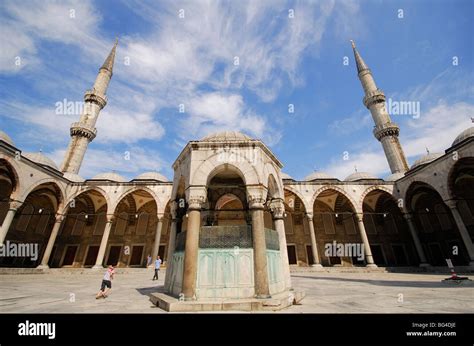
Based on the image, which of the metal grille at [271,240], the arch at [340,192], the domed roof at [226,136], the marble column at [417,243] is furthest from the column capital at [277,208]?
the marble column at [417,243]

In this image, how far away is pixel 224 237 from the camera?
4992 millimetres

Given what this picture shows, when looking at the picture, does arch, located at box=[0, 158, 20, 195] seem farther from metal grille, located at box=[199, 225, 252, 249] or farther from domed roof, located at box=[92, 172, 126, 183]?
metal grille, located at box=[199, 225, 252, 249]

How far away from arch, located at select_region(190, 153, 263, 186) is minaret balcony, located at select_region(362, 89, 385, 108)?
26.4 meters

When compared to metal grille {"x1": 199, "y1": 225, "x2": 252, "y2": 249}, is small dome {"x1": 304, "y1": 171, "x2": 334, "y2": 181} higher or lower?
higher

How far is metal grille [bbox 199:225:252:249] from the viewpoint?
16.2ft

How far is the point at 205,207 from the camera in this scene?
24.8ft

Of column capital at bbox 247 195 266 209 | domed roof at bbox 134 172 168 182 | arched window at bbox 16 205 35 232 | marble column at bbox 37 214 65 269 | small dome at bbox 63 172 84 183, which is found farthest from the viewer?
domed roof at bbox 134 172 168 182

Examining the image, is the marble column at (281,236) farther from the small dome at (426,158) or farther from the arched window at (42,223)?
the arched window at (42,223)

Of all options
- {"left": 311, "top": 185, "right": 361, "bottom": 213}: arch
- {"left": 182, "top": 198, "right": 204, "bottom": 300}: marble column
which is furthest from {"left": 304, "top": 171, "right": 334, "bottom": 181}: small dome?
{"left": 182, "top": 198, "right": 204, "bottom": 300}: marble column

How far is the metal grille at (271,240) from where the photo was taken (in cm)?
530

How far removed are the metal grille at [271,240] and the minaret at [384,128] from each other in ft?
73.1
